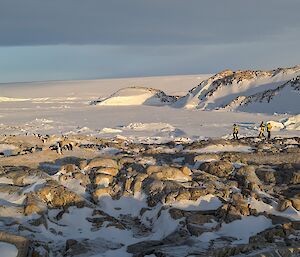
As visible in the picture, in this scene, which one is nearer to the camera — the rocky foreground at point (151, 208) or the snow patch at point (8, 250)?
the snow patch at point (8, 250)

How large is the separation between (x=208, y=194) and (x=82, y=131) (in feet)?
78.5

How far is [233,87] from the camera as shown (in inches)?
2344

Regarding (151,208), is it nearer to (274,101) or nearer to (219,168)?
(219,168)

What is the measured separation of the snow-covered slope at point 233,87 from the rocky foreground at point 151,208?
132 ft

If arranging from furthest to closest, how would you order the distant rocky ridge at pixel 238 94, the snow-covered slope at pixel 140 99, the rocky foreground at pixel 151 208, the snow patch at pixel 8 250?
the snow-covered slope at pixel 140 99 < the distant rocky ridge at pixel 238 94 < the rocky foreground at pixel 151 208 < the snow patch at pixel 8 250

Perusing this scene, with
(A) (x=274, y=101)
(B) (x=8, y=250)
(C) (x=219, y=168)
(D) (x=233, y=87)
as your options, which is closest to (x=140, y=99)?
(D) (x=233, y=87)

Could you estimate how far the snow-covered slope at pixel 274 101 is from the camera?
4588 centimetres

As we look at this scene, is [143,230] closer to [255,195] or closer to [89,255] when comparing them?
[89,255]

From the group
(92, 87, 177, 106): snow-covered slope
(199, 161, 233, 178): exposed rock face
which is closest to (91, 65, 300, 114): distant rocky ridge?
(92, 87, 177, 106): snow-covered slope

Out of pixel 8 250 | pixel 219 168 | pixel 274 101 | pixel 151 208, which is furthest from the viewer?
pixel 274 101

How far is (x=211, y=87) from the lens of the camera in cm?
6219

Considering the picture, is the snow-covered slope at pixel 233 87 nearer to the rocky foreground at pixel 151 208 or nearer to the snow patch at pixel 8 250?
the rocky foreground at pixel 151 208

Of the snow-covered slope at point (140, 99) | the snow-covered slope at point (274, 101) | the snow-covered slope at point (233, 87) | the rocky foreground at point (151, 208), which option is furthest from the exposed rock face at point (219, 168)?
the snow-covered slope at point (140, 99)

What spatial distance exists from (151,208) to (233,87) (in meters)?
49.5
